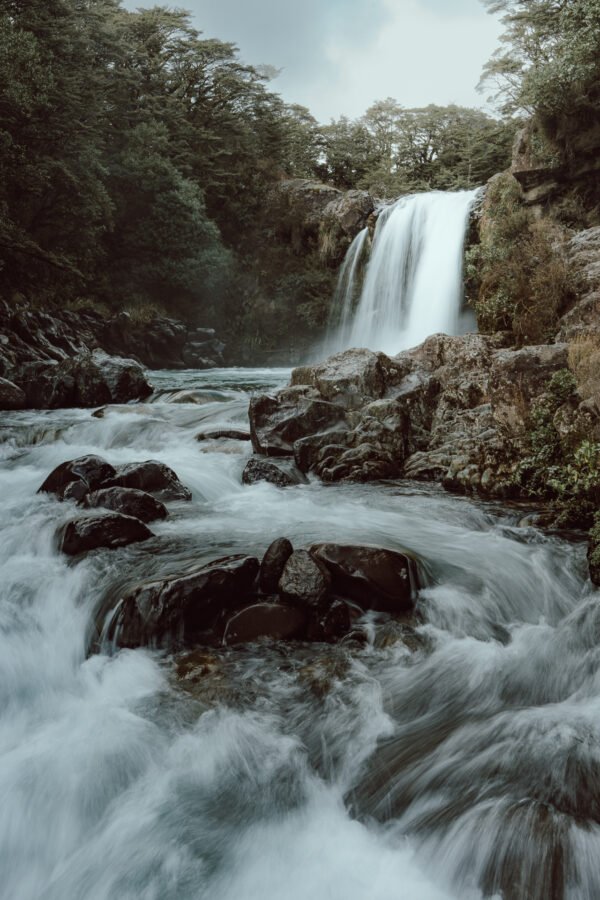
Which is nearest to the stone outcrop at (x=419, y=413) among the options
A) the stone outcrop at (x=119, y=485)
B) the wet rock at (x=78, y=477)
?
the stone outcrop at (x=119, y=485)

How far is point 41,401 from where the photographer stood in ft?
42.3

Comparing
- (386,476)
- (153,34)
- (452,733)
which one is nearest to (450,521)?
(386,476)

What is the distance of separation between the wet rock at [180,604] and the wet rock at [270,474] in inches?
138

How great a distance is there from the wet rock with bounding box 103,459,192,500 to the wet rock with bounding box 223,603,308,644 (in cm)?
328

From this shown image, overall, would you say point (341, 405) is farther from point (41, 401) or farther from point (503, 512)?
point (41, 401)

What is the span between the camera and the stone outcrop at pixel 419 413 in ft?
24.5

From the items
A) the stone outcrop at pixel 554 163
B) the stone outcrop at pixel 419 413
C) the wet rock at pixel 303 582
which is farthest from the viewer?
the stone outcrop at pixel 554 163

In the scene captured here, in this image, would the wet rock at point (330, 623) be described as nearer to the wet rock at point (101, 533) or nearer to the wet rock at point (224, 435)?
the wet rock at point (101, 533)

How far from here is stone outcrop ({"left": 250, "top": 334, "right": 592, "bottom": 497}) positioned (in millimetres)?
7473

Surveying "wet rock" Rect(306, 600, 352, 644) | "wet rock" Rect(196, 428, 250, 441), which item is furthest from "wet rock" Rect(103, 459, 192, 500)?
"wet rock" Rect(306, 600, 352, 644)

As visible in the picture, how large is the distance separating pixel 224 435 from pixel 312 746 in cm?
716

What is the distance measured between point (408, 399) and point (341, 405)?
106cm

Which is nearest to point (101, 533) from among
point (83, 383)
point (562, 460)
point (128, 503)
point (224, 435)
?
point (128, 503)

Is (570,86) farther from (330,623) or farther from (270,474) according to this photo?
(330,623)
